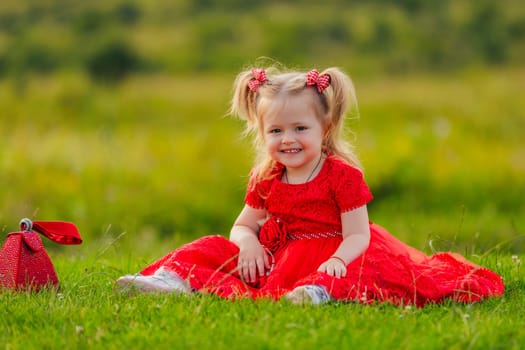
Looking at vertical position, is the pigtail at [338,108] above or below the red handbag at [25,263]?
above

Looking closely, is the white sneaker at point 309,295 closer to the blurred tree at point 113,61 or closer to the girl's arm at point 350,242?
the girl's arm at point 350,242

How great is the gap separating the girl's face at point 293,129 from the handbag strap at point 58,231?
3.68 feet

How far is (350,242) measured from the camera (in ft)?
13.3

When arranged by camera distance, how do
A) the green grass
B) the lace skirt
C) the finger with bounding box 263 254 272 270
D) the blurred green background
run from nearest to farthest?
the green grass
the lace skirt
the finger with bounding box 263 254 272 270
the blurred green background

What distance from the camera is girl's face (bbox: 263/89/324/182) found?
4.14 metres

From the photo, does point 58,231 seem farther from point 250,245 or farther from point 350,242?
point 350,242

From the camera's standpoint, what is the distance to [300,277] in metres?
4.12

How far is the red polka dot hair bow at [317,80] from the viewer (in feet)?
13.8

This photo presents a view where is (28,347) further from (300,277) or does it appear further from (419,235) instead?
(419,235)

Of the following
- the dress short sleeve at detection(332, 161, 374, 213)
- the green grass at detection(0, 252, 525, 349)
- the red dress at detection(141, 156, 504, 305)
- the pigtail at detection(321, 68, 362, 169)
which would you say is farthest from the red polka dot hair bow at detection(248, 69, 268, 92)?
the green grass at detection(0, 252, 525, 349)

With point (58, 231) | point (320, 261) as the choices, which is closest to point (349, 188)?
point (320, 261)

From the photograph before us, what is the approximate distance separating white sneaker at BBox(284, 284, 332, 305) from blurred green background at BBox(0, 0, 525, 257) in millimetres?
3884

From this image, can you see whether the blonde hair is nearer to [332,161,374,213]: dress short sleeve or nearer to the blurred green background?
[332,161,374,213]: dress short sleeve

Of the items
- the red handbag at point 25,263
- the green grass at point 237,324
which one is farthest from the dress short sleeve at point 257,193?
the red handbag at point 25,263
